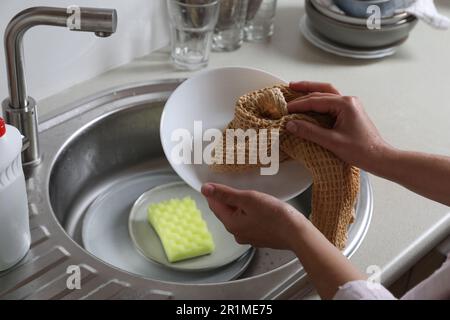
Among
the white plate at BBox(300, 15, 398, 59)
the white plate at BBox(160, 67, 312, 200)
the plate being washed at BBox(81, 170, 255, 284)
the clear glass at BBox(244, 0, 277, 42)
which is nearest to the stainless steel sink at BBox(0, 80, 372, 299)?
the plate being washed at BBox(81, 170, 255, 284)

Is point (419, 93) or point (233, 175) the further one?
point (419, 93)

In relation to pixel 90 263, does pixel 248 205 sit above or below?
above

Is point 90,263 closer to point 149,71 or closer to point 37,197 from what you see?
point 37,197

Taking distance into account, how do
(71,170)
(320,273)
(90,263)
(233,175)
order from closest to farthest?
(320,273) → (90,263) → (233,175) → (71,170)

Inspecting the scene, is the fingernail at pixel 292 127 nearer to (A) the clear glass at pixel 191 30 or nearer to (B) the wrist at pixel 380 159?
(B) the wrist at pixel 380 159

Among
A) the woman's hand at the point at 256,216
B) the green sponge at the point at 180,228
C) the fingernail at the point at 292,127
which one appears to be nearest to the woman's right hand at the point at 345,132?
the fingernail at the point at 292,127

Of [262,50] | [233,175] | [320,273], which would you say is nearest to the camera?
[320,273]

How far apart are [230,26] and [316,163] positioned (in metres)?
0.52

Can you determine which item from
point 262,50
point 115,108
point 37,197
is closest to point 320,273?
point 37,197

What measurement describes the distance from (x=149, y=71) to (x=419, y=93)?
1.78 ft

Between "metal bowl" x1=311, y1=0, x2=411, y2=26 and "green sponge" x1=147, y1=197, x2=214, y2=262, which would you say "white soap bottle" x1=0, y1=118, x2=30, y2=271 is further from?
"metal bowl" x1=311, y1=0, x2=411, y2=26

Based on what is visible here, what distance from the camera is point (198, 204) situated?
4.08 feet

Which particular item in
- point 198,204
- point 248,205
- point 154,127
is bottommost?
point 198,204

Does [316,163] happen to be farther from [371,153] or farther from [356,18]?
[356,18]
